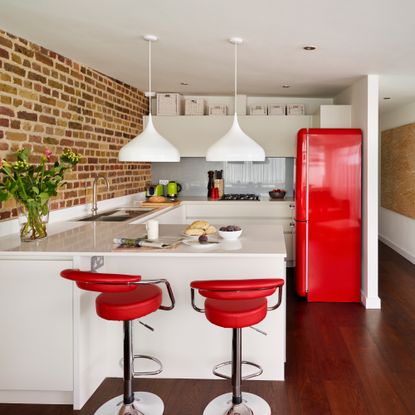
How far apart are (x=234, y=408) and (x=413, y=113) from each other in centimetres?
550

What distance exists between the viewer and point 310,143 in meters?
4.73

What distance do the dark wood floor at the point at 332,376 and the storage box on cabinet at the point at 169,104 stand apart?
2998 millimetres

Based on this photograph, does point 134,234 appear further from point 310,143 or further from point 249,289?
point 310,143

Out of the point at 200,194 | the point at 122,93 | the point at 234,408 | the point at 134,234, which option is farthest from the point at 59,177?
the point at 200,194

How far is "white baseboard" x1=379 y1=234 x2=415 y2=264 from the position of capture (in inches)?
264

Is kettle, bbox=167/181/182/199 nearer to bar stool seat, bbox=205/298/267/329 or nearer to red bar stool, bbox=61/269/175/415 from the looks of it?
red bar stool, bbox=61/269/175/415

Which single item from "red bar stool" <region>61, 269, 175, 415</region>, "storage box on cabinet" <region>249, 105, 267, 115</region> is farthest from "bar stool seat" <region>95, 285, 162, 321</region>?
"storage box on cabinet" <region>249, 105, 267, 115</region>

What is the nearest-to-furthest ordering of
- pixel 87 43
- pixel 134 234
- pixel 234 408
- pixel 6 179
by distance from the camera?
1. pixel 234 408
2. pixel 6 179
3. pixel 134 234
4. pixel 87 43

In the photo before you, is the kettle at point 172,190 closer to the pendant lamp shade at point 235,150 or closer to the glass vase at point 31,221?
the pendant lamp shade at point 235,150

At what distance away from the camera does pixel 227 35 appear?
3295 mm

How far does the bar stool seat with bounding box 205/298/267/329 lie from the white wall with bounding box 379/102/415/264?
16.2 ft

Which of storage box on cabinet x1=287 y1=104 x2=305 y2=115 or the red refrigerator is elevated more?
storage box on cabinet x1=287 y1=104 x2=305 y2=115

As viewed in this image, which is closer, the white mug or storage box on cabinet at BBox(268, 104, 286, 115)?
the white mug

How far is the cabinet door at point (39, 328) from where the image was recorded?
8.87 feet
